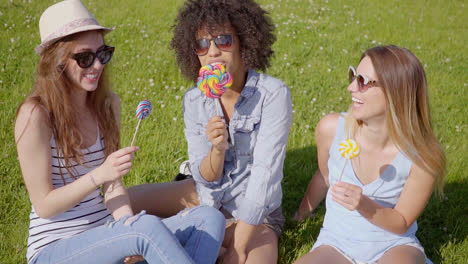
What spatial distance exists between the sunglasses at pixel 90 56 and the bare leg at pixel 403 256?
1994 millimetres

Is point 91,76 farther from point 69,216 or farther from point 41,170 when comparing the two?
point 69,216

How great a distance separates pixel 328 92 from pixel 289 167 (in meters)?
1.56

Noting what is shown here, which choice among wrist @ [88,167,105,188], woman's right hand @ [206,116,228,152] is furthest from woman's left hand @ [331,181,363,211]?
wrist @ [88,167,105,188]

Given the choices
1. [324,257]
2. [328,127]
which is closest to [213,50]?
[328,127]

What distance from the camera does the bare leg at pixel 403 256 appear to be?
8.46 feet

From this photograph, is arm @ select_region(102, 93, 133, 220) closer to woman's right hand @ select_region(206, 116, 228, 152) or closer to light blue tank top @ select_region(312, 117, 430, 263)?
woman's right hand @ select_region(206, 116, 228, 152)

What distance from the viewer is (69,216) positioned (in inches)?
103

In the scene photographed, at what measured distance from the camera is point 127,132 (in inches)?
176

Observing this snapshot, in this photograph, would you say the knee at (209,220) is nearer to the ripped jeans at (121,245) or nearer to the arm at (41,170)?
the ripped jeans at (121,245)

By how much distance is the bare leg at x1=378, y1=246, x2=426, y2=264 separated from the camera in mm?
2580

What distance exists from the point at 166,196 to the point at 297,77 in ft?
9.41

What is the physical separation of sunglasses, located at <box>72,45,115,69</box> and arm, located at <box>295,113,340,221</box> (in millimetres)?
1482

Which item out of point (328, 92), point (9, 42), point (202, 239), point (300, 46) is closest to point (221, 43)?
point (202, 239)

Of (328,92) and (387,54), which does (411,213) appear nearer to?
(387,54)
